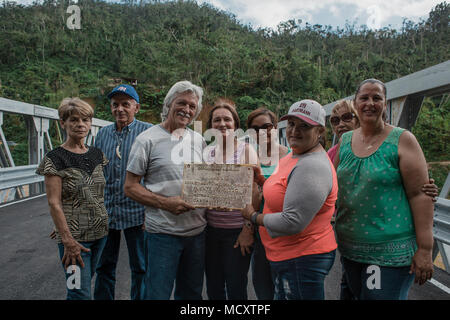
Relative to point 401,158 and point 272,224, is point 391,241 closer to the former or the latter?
point 401,158

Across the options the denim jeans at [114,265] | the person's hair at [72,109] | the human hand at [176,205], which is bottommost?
the denim jeans at [114,265]

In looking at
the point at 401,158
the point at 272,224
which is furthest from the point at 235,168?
the point at 401,158

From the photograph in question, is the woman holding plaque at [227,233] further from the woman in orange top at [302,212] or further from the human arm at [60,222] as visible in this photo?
the human arm at [60,222]

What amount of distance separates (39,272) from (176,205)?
2.68 meters

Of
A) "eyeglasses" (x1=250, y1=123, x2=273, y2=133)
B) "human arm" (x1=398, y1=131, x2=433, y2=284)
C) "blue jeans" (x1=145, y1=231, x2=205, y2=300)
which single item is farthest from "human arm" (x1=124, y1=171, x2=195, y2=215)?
"human arm" (x1=398, y1=131, x2=433, y2=284)

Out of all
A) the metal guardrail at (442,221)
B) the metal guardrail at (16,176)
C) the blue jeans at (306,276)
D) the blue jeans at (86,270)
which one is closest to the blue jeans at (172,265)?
the blue jeans at (86,270)

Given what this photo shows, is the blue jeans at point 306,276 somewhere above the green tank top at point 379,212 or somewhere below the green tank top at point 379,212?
below

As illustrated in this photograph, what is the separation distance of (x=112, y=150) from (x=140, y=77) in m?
43.6

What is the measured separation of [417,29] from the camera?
58781 millimetres

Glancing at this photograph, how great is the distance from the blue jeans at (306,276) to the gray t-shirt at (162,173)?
737 millimetres

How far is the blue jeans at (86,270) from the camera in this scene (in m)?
1.96

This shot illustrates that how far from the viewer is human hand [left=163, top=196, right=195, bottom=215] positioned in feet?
6.40

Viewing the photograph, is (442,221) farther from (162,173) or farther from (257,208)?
(162,173)

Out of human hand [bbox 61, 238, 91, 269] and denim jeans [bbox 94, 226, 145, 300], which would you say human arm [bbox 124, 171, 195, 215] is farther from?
denim jeans [bbox 94, 226, 145, 300]
